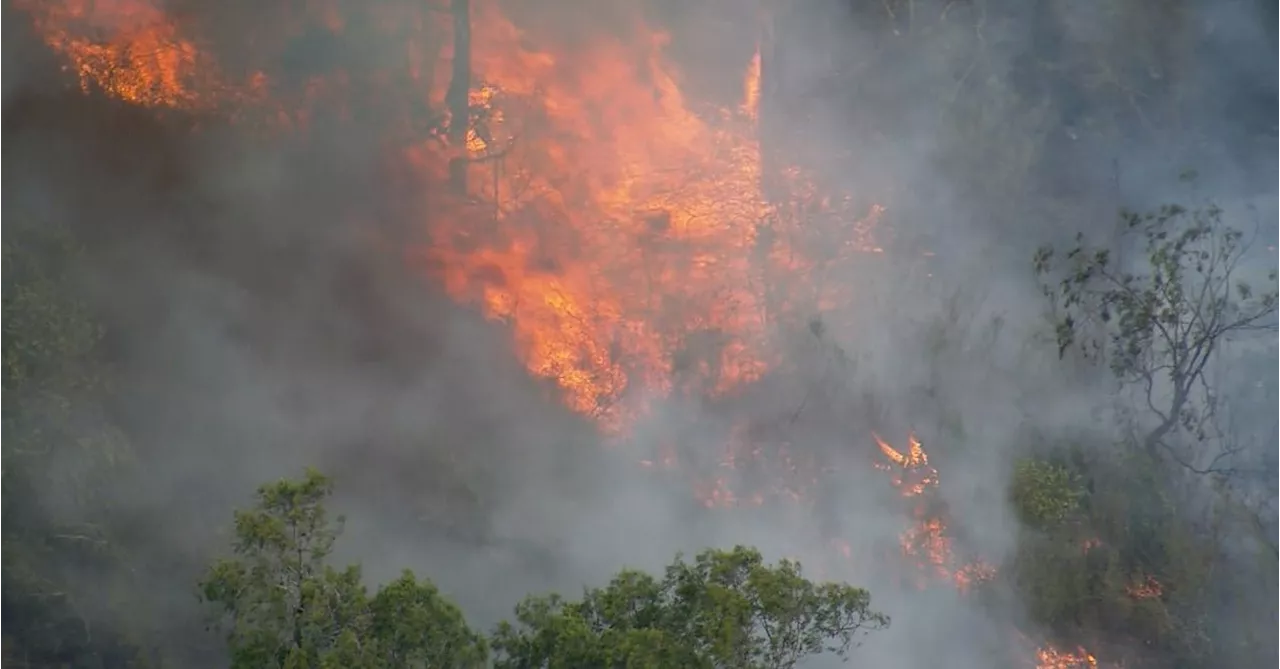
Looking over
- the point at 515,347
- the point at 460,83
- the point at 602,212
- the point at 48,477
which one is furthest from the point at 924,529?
the point at 48,477

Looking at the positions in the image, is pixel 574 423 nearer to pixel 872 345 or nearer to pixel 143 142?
pixel 872 345

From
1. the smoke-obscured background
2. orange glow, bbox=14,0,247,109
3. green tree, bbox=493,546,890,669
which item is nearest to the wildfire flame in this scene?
orange glow, bbox=14,0,247,109

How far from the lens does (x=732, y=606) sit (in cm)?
623

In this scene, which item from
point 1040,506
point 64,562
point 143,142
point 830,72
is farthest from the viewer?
point 830,72

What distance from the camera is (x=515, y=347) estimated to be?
42.3 ft

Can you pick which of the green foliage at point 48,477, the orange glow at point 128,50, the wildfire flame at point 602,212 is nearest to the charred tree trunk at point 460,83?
the wildfire flame at point 602,212

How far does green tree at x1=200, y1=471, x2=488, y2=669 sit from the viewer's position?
607cm

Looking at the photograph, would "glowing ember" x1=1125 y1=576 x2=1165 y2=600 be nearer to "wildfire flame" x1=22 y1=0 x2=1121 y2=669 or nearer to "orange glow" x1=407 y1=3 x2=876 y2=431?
"wildfire flame" x1=22 y1=0 x2=1121 y2=669

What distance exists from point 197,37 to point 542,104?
3688 millimetres

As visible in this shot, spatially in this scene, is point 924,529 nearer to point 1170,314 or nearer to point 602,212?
point 1170,314

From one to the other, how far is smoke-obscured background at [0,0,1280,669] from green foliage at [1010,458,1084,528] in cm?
27

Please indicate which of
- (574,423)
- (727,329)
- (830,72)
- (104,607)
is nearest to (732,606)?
(104,607)

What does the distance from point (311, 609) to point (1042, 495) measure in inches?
299

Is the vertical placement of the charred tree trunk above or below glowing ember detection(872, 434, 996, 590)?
above
